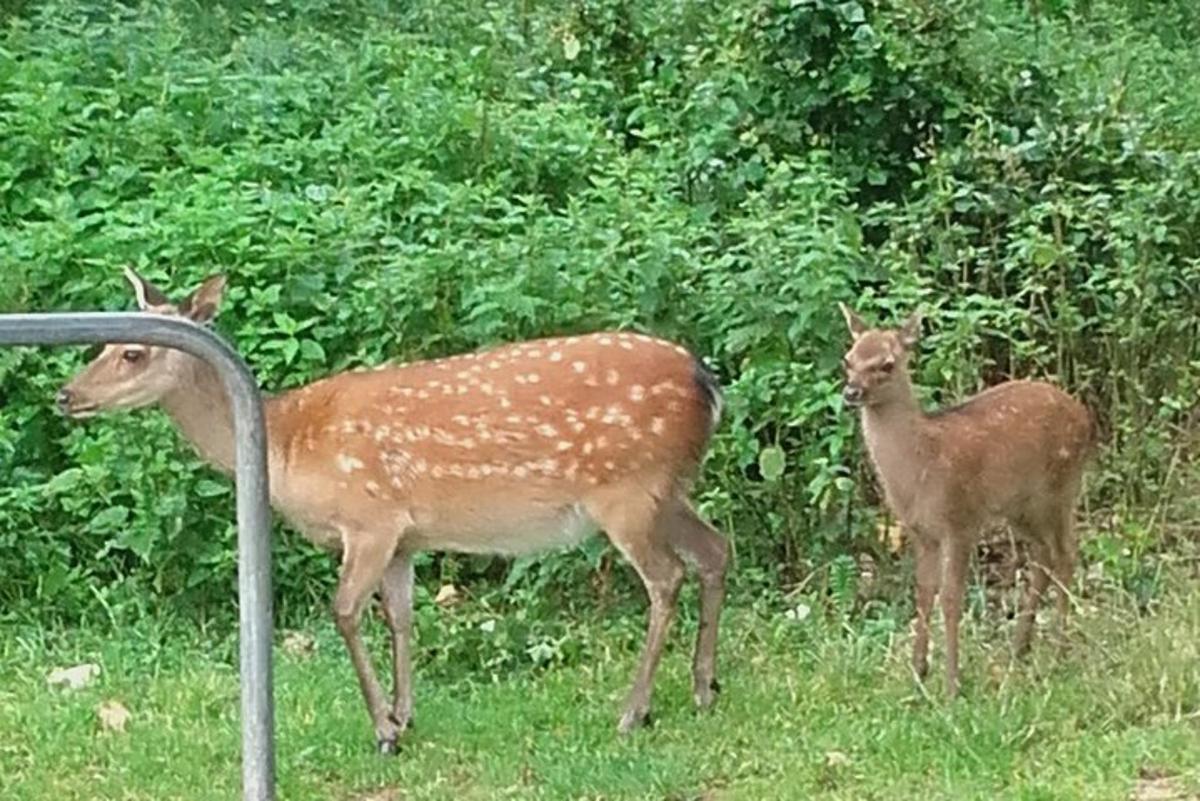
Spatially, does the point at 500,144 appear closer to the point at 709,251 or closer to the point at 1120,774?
the point at 709,251

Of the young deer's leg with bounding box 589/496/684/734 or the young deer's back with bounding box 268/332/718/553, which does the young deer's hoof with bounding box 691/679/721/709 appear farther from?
the young deer's back with bounding box 268/332/718/553

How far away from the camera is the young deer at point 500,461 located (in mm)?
7422

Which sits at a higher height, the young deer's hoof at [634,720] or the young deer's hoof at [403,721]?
the young deer's hoof at [634,720]

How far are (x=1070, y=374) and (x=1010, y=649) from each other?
1985 millimetres

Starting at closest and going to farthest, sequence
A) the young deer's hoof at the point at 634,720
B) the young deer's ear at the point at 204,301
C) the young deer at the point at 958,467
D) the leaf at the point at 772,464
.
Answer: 1. the young deer's hoof at the point at 634,720
2. the young deer at the point at 958,467
3. the young deer's ear at the point at 204,301
4. the leaf at the point at 772,464

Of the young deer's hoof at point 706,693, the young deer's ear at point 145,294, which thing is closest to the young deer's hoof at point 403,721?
the young deer's hoof at point 706,693

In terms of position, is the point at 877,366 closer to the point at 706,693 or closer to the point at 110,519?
the point at 706,693

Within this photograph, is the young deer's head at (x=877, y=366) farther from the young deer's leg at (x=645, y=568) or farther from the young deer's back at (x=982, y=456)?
the young deer's leg at (x=645, y=568)

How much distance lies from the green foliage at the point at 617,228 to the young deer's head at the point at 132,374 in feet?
3.09

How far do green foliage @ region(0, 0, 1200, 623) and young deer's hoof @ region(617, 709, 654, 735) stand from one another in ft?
4.06

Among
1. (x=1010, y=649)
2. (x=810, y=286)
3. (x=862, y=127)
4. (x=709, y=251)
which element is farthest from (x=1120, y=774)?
(x=862, y=127)

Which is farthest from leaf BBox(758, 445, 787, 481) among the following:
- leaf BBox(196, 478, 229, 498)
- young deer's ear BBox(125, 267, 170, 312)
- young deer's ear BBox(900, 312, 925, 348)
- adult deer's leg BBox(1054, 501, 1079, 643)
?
young deer's ear BBox(125, 267, 170, 312)

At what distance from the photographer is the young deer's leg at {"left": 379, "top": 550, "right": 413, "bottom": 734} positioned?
7.43 m

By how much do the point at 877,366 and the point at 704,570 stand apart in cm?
84
